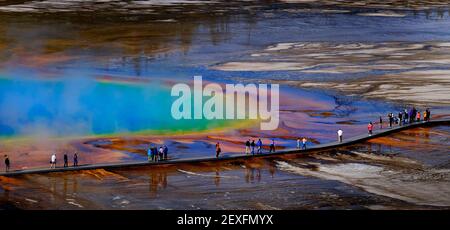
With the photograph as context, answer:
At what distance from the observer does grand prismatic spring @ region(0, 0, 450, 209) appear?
59.4ft

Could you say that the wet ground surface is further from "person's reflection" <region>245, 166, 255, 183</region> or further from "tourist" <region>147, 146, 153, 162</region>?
"tourist" <region>147, 146, 153, 162</region>

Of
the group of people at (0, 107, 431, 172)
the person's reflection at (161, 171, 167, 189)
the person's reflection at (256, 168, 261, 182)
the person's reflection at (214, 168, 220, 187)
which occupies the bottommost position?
the person's reflection at (256, 168, 261, 182)

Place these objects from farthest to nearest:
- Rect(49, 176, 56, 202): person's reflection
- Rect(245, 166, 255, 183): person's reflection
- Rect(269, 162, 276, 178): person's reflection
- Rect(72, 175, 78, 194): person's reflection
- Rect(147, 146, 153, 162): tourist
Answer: Rect(147, 146, 153, 162): tourist < Rect(269, 162, 276, 178): person's reflection < Rect(245, 166, 255, 183): person's reflection < Rect(72, 175, 78, 194): person's reflection < Rect(49, 176, 56, 202): person's reflection

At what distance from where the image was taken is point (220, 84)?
29.6m

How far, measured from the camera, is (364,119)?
82.6 ft

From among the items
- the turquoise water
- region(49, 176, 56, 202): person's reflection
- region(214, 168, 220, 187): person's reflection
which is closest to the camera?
region(49, 176, 56, 202): person's reflection

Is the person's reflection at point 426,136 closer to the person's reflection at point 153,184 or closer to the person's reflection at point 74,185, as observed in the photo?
the person's reflection at point 153,184

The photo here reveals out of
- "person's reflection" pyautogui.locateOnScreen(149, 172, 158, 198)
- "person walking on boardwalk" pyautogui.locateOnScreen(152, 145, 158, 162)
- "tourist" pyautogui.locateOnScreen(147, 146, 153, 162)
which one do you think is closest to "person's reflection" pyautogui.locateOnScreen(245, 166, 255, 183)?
"person's reflection" pyautogui.locateOnScreen(149, 172, 158, 198)

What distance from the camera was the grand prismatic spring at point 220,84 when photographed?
18109 millimetres

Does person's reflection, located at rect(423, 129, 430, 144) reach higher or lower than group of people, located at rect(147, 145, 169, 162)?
lower

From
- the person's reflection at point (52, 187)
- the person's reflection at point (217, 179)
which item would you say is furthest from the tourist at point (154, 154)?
the person's reflection at point (52, 187)

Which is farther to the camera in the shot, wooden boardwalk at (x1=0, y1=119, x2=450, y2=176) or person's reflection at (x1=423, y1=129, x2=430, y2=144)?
person's reflection at (x1=423, y1=129, x2=430, y2=144)

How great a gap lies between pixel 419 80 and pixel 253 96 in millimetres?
6039
